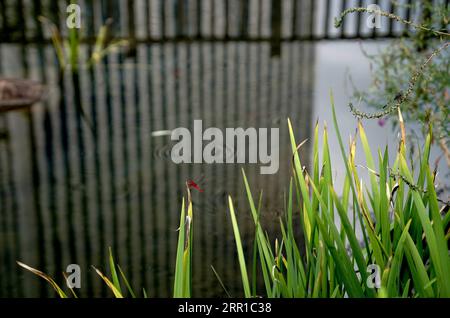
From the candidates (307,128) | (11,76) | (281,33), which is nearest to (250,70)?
(281,33)

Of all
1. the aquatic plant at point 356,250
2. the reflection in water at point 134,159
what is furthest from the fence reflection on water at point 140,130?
the aquatic plant at point 356,250

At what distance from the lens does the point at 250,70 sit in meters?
6.23

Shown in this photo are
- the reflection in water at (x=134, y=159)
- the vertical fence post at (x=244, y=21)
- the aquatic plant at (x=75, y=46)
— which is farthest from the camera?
the vertical fence post at (x=244, y=21)

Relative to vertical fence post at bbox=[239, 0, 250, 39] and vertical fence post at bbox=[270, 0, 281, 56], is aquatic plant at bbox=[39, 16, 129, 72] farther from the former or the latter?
vertical fence post at bbox=[270, 0, 281, 56]

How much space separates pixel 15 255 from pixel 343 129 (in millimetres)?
2254

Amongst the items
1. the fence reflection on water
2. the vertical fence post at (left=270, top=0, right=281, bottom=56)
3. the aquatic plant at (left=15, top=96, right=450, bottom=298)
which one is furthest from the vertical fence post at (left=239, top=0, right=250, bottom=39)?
the aquatic plant at (left=15, top=96, right=450, bottom=298)

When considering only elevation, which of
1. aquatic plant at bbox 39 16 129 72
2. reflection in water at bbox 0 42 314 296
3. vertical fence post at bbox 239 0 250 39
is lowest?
reflection in water at bbox 0 42 314 296

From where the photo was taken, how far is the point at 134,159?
14.5ft

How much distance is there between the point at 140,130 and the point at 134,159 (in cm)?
56

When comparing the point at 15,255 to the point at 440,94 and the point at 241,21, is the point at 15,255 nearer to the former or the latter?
the point at 440,94

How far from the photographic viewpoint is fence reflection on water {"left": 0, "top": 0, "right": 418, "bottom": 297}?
332 cm

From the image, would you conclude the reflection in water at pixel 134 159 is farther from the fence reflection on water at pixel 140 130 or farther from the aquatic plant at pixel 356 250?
the aquatic plant at pixel 356 250

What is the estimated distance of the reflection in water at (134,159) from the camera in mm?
3289

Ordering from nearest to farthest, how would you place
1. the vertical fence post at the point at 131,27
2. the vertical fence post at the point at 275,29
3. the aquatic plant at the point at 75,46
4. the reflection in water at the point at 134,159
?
the reflection in water at the point at 134,159 → the aquatic plant at the point at 75,46 → the vertical fence post at the point at 131,27 → the vertical fence post at the point at 275,29
